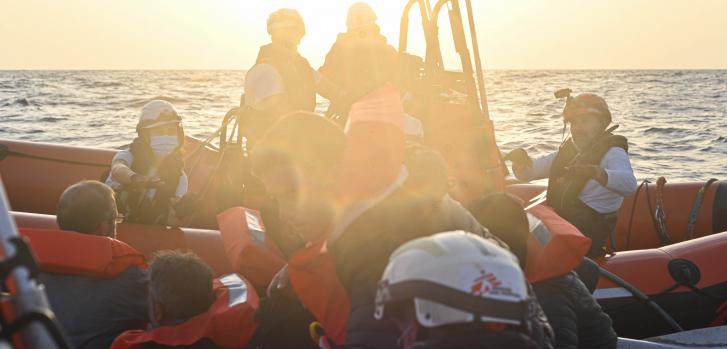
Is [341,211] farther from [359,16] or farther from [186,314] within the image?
[359,16]

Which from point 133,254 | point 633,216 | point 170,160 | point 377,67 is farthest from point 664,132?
point 133,254

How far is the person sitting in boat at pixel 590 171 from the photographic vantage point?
405 cm

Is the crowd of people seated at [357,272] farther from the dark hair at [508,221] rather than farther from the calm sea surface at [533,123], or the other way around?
the calm sea surface at [533,123]

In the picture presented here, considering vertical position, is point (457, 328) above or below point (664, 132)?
above

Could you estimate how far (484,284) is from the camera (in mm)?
1353

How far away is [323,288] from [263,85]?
9.70 feet

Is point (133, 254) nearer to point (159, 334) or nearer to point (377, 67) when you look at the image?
point (159, 334)

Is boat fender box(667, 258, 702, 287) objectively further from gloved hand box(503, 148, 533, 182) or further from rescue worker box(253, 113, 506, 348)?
rescue worker box(253, 113, 506, 348)

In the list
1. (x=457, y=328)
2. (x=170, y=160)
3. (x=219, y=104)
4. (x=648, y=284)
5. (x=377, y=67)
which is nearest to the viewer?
(x=457, y=328)

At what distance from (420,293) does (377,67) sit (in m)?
4.04

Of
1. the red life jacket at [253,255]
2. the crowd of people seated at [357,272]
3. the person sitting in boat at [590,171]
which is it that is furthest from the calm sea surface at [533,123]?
the crowd of people seated at [357,272]

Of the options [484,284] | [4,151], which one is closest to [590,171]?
[484,284]

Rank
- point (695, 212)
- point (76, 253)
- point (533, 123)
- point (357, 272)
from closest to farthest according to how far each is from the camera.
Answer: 1. point (357, 272)
2. point (76, 253)
3. point (695, 212)
4. point (533, 123)

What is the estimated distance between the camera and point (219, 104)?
82.9 feet
